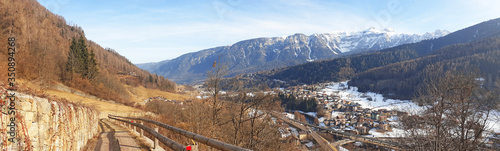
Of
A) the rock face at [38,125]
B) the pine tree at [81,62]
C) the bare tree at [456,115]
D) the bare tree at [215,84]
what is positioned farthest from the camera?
the pine tree at [81,62]

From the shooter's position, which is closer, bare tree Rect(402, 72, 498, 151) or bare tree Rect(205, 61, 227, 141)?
bare tree Rect(402, 72, 498, 151)

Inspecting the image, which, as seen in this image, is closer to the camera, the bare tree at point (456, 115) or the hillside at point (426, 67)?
the bare tree at point (456, 115)

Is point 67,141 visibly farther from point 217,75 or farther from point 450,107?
point 450,107

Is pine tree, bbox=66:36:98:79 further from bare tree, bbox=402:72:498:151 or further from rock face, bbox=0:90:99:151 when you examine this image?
bare tree, bbox=402:72:498:151

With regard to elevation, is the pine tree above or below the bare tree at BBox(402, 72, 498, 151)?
above

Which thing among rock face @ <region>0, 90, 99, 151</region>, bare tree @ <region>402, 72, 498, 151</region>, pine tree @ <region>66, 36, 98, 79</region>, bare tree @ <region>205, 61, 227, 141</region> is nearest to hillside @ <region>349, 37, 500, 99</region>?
bare tree @ <region>402, 72, 498, 151</region>

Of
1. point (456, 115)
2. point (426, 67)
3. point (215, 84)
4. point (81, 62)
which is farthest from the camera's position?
point (426, 67)

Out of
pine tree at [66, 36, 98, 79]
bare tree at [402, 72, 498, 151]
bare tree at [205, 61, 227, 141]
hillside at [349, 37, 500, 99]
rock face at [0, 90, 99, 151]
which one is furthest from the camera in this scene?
hillside at [349, 37, 500, 99]

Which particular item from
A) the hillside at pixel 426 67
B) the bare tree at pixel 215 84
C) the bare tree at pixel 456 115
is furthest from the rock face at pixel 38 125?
the hillside at pixel 426 67

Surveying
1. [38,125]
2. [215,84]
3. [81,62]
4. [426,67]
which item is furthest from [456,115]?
[426,67]

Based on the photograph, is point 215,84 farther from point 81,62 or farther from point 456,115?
point 81,62

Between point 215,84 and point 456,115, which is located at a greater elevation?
point 215,84

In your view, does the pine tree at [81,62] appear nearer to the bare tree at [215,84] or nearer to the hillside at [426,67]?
the bare tree at [215,84]

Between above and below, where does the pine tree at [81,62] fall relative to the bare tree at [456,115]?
above
